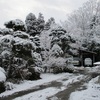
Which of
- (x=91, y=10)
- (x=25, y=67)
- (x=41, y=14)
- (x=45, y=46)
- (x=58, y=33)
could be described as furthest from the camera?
(x=41, y=14)

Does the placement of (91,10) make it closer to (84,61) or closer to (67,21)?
(67,21)

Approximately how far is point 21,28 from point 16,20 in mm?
737

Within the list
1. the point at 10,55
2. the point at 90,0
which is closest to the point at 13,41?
the point at 10,55

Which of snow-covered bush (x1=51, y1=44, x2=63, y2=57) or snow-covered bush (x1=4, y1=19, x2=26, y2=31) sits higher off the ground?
snow-covered bush (x1=4, y1=19, x2=26, y2=31)

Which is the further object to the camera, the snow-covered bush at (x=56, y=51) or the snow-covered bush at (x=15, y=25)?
the snow-covered bush at (x=56, y=51)

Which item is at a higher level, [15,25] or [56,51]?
[15,25]

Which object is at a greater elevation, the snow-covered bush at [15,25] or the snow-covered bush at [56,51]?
the snow-covered bush at [15,25]

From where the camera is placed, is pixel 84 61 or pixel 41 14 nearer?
pixel 84 61

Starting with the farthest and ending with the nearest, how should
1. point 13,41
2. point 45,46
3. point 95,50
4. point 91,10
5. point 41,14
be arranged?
point 41,14
point 91,10
point 95,50
point 45,46
point 13,41

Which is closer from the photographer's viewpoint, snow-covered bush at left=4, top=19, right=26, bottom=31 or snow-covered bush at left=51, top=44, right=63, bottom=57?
snow-covered bush at left=4, top=19, right=26, bottom=31

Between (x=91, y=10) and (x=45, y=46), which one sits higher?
(x=91, y=10)

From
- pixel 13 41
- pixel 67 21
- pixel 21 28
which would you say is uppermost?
pixel 67 21

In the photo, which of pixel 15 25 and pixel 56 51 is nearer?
pixel 15 25

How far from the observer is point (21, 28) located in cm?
1422
